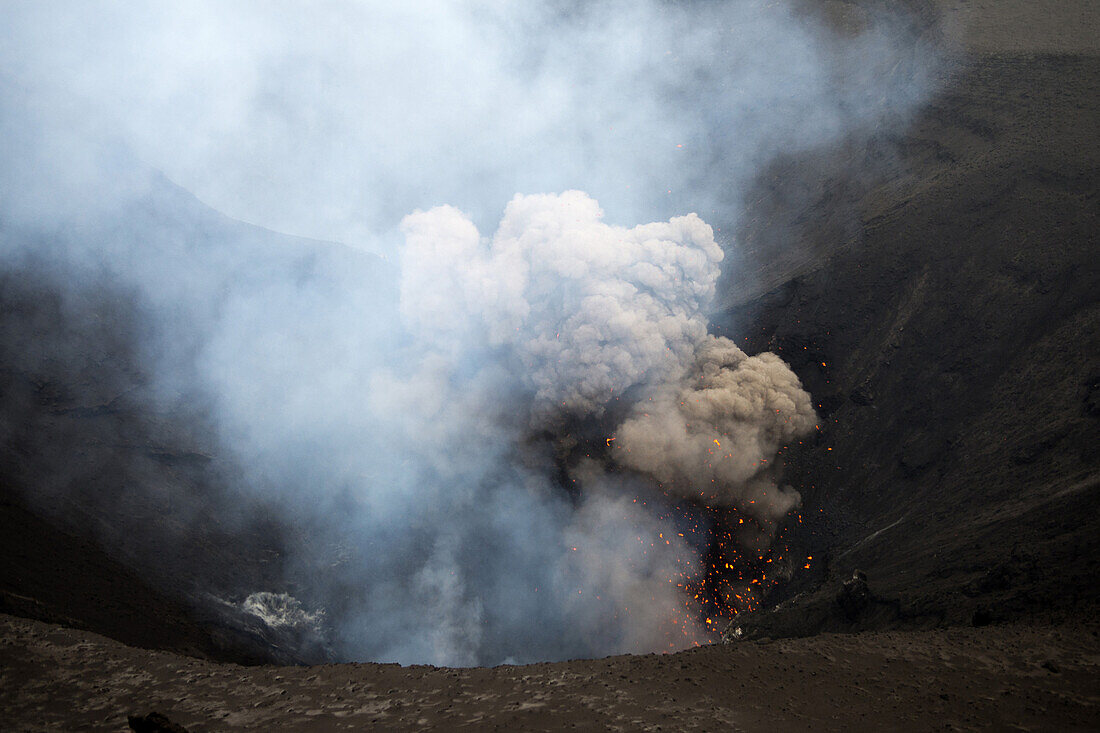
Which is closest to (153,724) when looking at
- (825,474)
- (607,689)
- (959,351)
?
(607,689)

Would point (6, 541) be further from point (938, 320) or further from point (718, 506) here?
point (938, 320)

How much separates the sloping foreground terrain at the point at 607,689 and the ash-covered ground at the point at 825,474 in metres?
0.06

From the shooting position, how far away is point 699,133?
41.7 metres

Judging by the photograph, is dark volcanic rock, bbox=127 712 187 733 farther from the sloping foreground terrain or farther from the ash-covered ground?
the ash-covered ground

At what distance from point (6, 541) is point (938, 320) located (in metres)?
30.2

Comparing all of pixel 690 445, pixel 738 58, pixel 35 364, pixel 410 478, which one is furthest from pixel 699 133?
pixel 35 364

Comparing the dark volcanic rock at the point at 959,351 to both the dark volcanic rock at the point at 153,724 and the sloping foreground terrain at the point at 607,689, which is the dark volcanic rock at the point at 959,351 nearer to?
the sloping foreground terrain at the point at 607,689

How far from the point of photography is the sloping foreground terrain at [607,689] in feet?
40.9

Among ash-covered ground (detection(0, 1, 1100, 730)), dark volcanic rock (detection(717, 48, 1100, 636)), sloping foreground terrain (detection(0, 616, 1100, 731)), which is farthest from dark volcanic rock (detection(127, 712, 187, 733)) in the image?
dark volcanic rock (detection(717, 48, 1100, 636))

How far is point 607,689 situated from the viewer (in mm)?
13578

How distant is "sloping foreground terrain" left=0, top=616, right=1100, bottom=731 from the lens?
40.9 ft

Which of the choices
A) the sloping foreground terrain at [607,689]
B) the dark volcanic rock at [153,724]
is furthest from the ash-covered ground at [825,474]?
the dark volcanic rock at [153,724]

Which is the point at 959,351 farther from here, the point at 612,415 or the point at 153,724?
the point at 153,724

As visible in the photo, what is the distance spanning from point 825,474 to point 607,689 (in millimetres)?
15561
